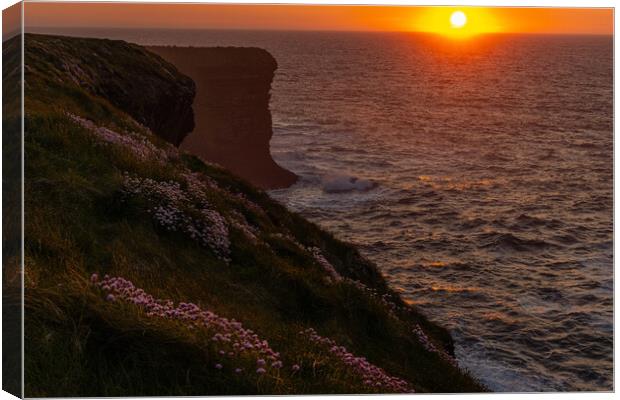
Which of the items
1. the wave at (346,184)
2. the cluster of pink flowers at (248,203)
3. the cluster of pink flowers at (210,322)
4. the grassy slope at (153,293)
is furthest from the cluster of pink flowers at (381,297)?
the wave at (346,184)

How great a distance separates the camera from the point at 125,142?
564 inches

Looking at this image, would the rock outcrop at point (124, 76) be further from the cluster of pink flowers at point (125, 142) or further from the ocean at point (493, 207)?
the cluster of pink flowers at point (125, 142)

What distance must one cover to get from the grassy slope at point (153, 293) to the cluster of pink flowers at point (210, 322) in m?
0.12

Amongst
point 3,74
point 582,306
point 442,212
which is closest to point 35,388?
point 3,74

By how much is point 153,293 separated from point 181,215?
2.24 meters

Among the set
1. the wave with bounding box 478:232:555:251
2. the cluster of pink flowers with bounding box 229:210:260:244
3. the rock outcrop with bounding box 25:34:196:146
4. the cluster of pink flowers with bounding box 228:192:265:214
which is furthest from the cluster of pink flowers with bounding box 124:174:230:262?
the rock outcrop with bounding box 25:34:196:146

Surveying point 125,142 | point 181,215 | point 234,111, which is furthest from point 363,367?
point 234,111

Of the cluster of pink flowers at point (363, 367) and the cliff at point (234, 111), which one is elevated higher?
the cliff at point (234, 111)

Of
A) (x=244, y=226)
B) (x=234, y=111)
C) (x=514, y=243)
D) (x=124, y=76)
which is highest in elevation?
(x=124, y=76)

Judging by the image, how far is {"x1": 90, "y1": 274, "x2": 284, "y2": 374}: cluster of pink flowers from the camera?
27.2 feet

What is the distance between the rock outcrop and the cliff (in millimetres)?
1005

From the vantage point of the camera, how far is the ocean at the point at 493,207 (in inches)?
573

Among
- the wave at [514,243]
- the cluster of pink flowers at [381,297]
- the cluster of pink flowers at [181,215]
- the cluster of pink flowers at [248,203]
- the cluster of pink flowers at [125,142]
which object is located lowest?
the cluster of pink flowers at [381,297]

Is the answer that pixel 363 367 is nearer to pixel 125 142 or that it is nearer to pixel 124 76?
pixel 125 142
